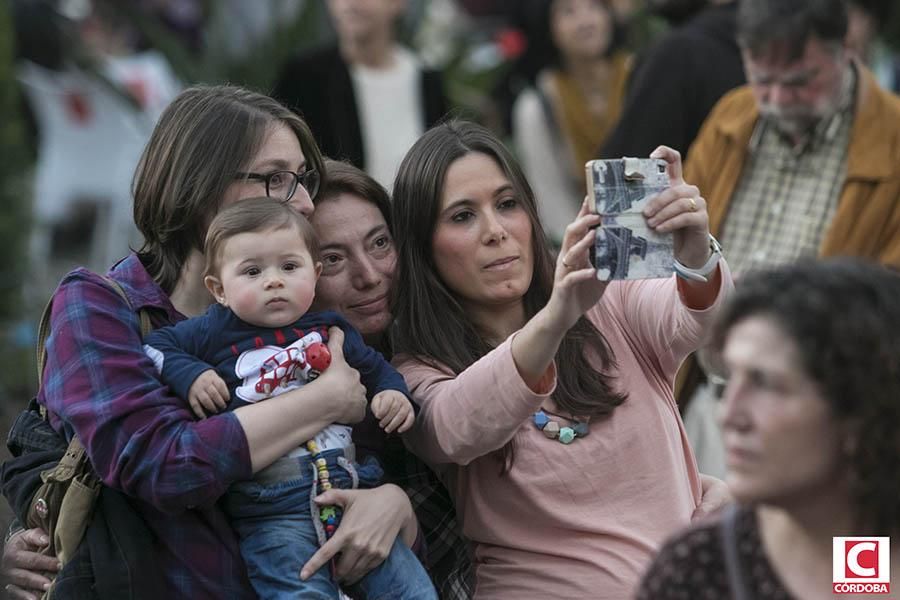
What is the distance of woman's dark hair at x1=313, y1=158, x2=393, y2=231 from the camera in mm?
3859

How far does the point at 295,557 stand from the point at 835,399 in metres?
1.40

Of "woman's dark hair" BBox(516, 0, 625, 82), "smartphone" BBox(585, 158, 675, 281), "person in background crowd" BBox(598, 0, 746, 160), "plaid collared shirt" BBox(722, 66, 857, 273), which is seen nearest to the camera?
"smartphone" BBox(585, 158, 675, 281)

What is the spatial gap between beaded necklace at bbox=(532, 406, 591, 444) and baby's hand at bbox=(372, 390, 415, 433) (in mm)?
321

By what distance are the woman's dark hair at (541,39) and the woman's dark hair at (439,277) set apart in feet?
15.3

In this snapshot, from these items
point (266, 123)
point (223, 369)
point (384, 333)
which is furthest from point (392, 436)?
point (266, 123)

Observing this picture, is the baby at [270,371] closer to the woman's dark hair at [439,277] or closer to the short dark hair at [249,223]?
the short dark hair at [249,223]

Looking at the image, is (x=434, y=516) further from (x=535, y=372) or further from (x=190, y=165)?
(x=190, y=165)

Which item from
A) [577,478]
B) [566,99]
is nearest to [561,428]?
[577,478]

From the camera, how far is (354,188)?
3.88 m

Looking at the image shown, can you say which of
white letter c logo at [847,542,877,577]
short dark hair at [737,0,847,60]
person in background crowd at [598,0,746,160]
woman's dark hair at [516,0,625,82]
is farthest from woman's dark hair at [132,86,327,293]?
woman's dark hair at [516,0,625,82]

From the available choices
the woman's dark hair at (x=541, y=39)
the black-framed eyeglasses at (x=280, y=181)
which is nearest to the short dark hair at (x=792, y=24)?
the black-framed eyeglasses at (x=280, y=181)

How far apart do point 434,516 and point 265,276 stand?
0.78 m

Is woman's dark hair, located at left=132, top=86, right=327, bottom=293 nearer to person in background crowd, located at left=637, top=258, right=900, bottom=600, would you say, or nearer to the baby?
the baby

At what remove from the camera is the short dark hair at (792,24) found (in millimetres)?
5340
